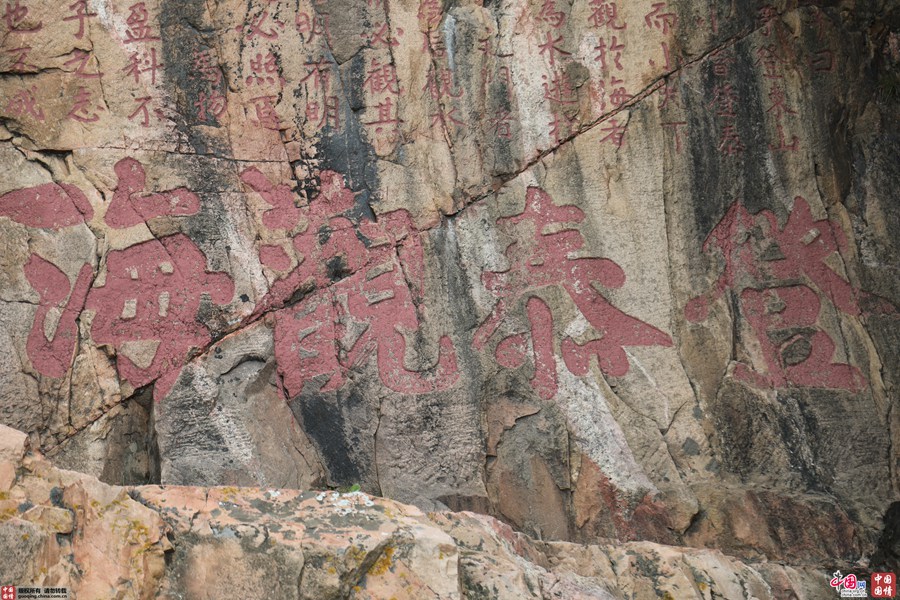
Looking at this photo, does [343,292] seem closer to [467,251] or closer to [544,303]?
[467,251]

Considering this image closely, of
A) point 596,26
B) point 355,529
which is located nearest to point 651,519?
point 355,529

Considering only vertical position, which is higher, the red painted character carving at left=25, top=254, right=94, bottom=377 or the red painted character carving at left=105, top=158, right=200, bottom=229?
the red painted character carving at left=105, top=158, right=200, bottom=229

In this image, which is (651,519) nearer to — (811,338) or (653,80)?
(811,338)

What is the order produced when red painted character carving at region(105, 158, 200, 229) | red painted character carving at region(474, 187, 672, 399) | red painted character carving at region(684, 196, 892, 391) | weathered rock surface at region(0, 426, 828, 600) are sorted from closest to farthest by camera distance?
1. weathered rock surface at region(0, 426, 828, 600)
2. red painted character carving at region(684, 196, 892, 391)
3. red painted character carving at region(474, 187, 672, 399)
4. red painted character carving at region(105, 158, 200, 229)

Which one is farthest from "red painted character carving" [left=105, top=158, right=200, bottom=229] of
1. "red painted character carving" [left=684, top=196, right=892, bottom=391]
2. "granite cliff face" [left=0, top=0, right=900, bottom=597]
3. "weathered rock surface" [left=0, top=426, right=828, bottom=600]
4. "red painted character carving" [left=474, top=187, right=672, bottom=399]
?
"red painted character carving" [left=684, top=196, right=892, bottom=391]

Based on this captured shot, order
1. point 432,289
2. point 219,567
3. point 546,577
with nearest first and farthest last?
point 219,567, point 546,577, point 432,289

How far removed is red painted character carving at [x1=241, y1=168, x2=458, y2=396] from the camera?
6852mm

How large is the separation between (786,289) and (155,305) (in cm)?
452

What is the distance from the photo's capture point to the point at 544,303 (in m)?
6.88

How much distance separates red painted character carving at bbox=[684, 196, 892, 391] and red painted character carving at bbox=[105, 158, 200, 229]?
3736 millimetres

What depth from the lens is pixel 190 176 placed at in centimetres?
698

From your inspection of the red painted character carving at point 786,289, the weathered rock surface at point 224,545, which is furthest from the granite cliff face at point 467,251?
the weathered rock surface at point 224,545

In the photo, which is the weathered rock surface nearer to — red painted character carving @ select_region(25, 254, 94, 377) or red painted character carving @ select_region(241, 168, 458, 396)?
red painted character carving @ select_region(241, 168, 458, 396)

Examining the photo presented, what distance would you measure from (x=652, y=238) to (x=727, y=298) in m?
0.68
